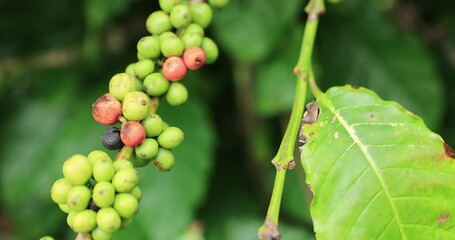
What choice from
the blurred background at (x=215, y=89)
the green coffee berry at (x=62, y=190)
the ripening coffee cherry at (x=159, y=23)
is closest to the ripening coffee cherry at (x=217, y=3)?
the ripening coffee cherry at (x=159, y=23)

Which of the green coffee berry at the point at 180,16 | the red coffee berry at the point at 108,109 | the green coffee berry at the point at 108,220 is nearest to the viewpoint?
the green coffee berry at the point at 108,220

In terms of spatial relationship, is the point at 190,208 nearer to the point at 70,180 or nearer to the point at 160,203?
the point at 160,203

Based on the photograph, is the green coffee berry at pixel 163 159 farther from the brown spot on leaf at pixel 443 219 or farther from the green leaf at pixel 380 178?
the brown spot on leaf at pixel 443 219

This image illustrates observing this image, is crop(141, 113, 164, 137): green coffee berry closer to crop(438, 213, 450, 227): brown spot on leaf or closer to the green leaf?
the green leaf

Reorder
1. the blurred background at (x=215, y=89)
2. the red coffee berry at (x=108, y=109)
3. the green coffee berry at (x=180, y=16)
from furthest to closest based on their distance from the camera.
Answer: the blurred background at (x=215, y=89), the green coffee berry at (x=180, y=16), the red coffee berry at (x=108, y=109)

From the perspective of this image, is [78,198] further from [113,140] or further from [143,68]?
[143,68]

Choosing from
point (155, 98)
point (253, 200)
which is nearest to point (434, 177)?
point (155, 98)

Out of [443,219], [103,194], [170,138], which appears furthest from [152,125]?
[443,219]
